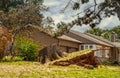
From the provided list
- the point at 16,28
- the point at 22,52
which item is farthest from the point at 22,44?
the point at 16,28

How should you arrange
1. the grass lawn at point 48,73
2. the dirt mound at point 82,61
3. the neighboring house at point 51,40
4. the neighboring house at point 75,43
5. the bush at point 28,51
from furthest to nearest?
the neighboring house at point 75,43 < the neighboring house at point 51,40 < the bush at point 28,51 < the dirt mound at point 82,61 < the grass lawn at point 48,73

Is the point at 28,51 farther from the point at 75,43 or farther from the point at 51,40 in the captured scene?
the point at 75,43

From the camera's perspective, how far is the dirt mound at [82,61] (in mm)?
27547

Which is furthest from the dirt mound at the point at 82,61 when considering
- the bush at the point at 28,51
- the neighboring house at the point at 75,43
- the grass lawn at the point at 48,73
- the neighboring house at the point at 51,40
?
the neighboring house at the point at 51,40

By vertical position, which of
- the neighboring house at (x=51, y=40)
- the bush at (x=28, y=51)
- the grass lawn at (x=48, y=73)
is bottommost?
the grass lawn at (x=48, y=73)

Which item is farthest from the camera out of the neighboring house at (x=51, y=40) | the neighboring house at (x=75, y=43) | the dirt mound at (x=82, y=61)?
the neighboring house at (x=75, y=43)

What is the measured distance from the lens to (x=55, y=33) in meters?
22.1

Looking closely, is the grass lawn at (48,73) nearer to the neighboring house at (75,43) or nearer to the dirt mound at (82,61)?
the dirt mound at (82,61)

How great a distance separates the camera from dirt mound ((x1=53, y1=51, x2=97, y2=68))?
2755cm

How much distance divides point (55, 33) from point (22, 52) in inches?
864

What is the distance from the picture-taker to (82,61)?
28.4 m

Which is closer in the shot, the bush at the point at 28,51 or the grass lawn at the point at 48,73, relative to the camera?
the grass lawn at the point at 48,73

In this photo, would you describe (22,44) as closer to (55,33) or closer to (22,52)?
(22,52)

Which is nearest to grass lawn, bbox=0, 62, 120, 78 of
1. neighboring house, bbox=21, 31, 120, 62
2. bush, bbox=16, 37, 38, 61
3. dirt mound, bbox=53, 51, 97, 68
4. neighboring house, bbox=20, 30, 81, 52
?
dirt mound, bbox=53, 51, 97, 68
